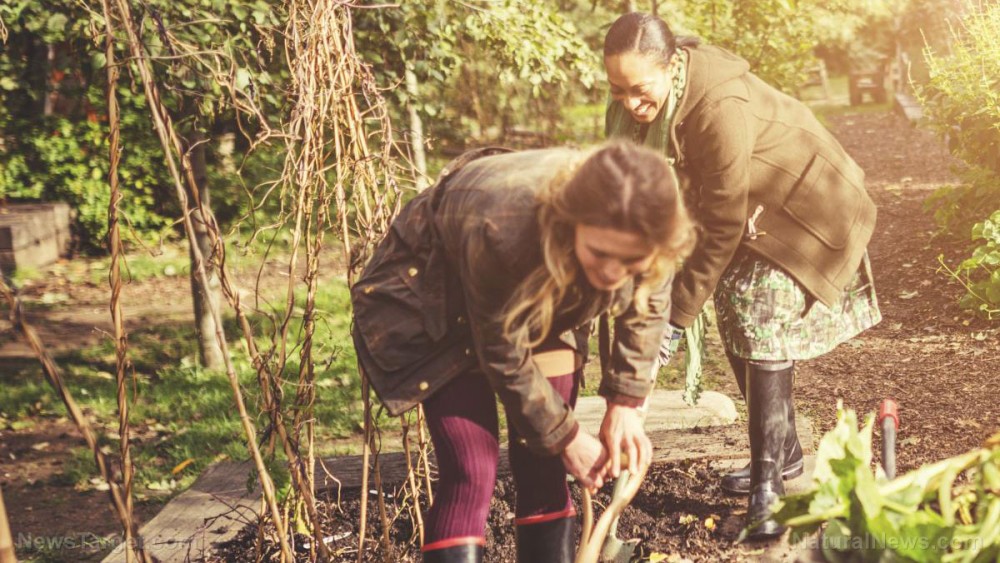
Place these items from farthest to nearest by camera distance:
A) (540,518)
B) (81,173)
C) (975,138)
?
(81,173) → (975,138) → (540,518)

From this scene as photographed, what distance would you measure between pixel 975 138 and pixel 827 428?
3.04 meters

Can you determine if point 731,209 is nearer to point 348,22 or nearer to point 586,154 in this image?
point 586,154

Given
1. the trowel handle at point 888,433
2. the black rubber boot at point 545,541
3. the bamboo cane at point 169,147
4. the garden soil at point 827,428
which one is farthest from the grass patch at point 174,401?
the trowel handle at point 888,433

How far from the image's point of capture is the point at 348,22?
2.84m

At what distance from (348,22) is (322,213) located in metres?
0.55

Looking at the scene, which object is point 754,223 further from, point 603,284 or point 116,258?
point 116,258

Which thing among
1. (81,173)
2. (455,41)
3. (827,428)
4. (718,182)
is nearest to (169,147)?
(718,182)

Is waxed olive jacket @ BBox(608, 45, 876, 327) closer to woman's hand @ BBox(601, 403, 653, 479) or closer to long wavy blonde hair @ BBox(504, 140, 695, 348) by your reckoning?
woman's hand @ BBox(601, 403, 653, 479)

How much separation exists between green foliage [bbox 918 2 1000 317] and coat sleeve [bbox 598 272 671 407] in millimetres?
3689

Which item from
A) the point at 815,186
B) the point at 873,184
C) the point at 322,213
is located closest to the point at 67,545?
the point at 322,213

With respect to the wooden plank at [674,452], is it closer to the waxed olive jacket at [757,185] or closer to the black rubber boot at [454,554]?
the waxed olive jacket at [757,185]

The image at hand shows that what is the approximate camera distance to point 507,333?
2057 millimetres

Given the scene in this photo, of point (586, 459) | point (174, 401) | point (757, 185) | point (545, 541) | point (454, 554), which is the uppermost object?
point (757, 185)

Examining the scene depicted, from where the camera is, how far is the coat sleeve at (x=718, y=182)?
2697 mm
